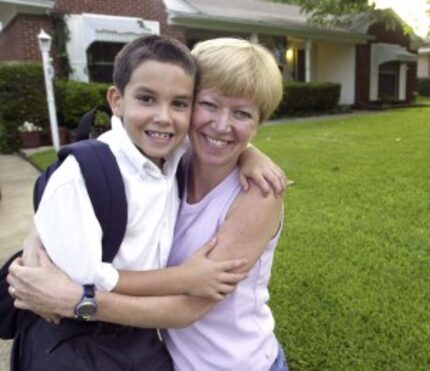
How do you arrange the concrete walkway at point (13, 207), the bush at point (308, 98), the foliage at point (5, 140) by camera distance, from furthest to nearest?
the bush at point (308, 98) → the foliage at point (5, 140) → the concrete walkway at point (13, 207)

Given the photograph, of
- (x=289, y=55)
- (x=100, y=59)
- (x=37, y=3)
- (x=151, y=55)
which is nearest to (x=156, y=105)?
(x=151, y=55)

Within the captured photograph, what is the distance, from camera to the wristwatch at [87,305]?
50.3 inches

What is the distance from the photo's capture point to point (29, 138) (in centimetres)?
1093

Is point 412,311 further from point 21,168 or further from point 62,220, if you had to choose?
point 21,168

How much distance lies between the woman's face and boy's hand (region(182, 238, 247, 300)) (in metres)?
0.34

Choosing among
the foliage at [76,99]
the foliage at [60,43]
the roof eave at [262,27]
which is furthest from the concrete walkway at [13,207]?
the roof eave at [262,27]

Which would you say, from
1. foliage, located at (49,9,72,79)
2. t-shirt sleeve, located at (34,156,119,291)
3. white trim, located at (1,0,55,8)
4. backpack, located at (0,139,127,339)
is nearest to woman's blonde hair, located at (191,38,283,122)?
backpack, located at (0,139,127,339)

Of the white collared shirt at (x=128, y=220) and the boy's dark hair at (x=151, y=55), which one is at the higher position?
the boy's dark hair at (x=151, y=55)

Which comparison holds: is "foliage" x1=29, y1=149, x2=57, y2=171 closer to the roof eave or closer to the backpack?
the roof eave

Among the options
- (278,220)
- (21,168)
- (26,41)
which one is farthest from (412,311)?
(26,41)

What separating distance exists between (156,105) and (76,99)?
35.2 ft

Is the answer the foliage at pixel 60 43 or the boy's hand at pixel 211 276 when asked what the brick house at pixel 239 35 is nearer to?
the foliage at pixel 60 43

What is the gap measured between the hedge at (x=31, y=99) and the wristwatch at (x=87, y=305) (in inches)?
411

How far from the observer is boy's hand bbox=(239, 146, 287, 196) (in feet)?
4.81
